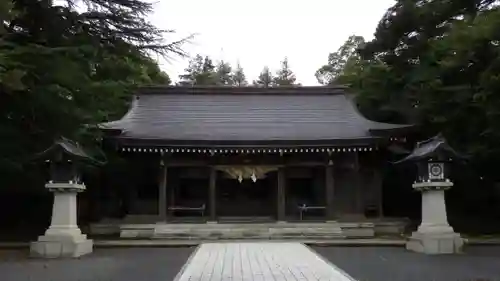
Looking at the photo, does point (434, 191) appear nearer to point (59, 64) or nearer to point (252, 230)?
point (252, 230)

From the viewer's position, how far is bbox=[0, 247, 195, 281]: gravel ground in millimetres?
10883

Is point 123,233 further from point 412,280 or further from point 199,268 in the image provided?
point 412,280

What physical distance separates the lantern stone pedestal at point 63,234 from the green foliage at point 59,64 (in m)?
2.35

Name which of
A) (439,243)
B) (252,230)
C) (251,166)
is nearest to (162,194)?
(251,166)

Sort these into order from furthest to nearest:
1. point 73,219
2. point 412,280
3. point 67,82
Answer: point 67,82 < point 73,219 < point 412,280

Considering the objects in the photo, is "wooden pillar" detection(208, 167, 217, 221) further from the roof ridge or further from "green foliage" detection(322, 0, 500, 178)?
"green foliage" detection(322, 0, 500, 178)

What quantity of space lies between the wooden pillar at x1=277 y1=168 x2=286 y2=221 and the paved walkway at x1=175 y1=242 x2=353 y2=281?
5.68 meters

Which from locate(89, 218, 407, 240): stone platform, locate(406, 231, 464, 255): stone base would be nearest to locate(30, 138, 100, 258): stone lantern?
locate(89, 218, 407, 240): stone platform

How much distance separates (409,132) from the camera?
2241 centimetres

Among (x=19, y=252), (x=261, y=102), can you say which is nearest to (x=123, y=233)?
(x=19, y=252)

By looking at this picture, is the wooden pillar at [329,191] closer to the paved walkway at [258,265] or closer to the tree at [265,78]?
the paved walkway at [258,265]

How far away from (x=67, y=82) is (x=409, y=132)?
42.0 ft

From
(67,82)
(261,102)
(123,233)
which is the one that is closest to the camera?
(67,82)

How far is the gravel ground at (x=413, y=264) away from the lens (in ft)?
34.8
